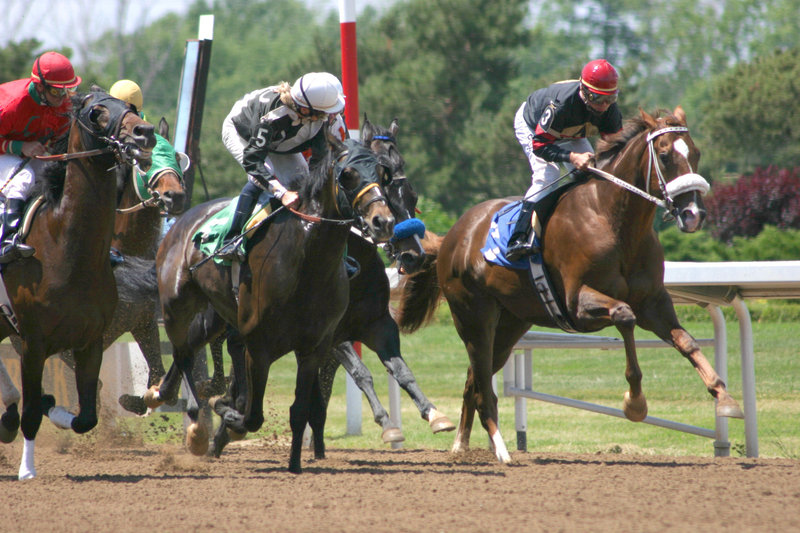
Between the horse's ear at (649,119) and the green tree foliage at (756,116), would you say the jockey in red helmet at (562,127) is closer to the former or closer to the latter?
the horse's ear at (649,119)

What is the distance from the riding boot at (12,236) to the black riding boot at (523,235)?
2.74 m

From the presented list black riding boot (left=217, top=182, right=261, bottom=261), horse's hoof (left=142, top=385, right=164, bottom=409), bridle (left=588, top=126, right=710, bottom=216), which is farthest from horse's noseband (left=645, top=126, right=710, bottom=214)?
horse's hoof (left=142, top=385, right=164, bottom=409)

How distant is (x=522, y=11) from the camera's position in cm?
2425

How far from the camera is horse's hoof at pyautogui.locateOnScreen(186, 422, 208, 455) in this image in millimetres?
6629

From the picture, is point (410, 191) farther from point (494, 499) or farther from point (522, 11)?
point (522, 11)

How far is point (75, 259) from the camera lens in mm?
5613

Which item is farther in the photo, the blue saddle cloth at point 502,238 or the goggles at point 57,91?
the blue saddle cloth at point 502,238

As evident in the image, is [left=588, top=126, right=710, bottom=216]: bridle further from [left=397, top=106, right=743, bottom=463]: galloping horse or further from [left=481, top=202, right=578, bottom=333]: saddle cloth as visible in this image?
[left=481, top=202, right=578, bottom=333]: saddle cloth

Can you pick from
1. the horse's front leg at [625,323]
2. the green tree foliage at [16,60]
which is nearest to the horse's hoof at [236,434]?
the horse's front leg at [625,323]

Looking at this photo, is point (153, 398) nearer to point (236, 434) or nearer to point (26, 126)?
point (236, 434)

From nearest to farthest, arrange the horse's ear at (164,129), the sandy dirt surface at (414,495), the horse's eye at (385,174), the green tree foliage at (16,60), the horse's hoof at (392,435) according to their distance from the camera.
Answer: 1. the sandy dirt surface at (414,495)
2. the horse's eye at (385,174)
3. the horse's hoof at (392,435)
4. the horse's ear at (164,129)
5. the green tree foliage at (16,60)

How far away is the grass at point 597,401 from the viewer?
861 centimetres

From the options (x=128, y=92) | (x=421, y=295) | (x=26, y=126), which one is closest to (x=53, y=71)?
(x=26, y=126)

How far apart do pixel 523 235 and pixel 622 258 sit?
70 cm
